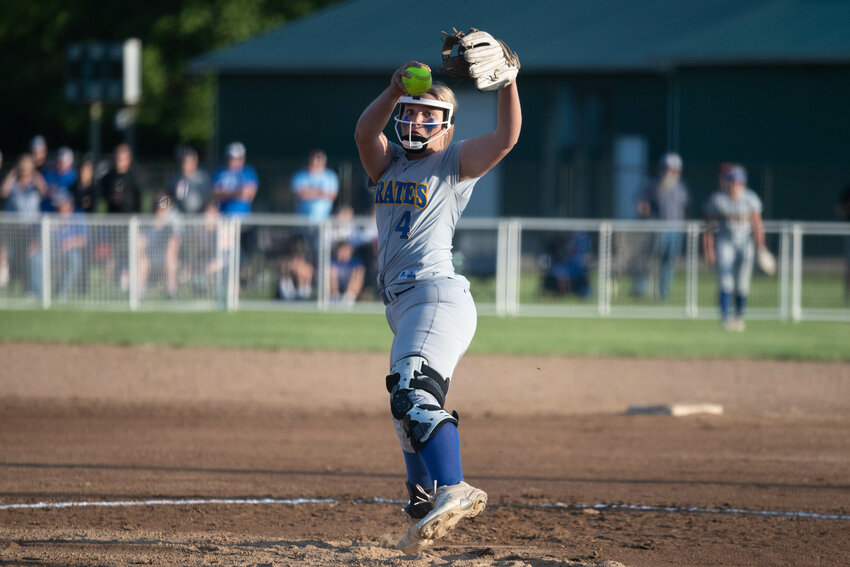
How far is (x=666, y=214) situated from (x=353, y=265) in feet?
16.9

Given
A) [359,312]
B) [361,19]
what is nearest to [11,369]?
[359,312]

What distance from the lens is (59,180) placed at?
1748cm

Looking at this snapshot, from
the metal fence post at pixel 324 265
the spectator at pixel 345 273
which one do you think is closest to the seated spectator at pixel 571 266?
A: the spectator at pixel 345 273

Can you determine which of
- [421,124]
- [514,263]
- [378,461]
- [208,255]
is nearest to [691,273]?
[514,263]

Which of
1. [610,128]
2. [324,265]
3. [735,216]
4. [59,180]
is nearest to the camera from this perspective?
[735,216]

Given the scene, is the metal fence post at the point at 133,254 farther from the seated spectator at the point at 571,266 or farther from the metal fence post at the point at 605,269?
the metal fence post at the point at 605,269

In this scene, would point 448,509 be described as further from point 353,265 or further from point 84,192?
point 84,192

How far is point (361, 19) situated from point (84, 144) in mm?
17251

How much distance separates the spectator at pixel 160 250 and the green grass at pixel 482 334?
549 mm

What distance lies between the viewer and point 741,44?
2522 cm

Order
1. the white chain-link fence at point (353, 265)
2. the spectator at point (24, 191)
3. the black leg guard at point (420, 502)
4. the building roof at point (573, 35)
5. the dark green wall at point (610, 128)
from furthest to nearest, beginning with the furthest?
1. the building roof at point (573, 35)
2. the dark green wall at point (610, 128)
3. the spectator at point (24, 191)
4. the white chain-link fence at point (353, 265)
5. the black leg guard at point (420, 502)

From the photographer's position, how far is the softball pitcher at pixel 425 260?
482cm

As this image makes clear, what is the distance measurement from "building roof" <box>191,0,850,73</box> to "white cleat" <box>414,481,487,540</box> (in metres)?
20.3

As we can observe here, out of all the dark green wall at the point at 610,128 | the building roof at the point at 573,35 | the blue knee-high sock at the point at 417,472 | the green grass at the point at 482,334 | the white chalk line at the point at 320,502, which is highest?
the building roof at the point at 573,35
